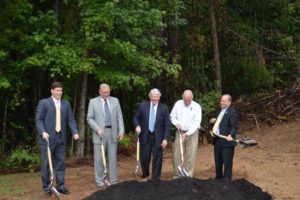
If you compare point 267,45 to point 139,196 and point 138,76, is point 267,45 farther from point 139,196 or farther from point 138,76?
point 139,196

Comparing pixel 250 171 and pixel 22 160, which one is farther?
pixel 22 160

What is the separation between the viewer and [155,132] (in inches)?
396

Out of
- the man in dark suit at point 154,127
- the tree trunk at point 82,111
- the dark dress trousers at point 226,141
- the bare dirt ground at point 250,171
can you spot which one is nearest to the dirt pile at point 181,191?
the dark dress trousers at point 226,141

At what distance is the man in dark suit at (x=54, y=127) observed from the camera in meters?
9.08

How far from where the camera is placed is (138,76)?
12.8 meters

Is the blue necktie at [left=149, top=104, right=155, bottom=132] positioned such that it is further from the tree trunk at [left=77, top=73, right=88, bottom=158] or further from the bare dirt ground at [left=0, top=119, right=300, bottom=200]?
the tree trunk at [left=77, top=73, right=88, bottom=158]

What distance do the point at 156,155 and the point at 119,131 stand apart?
876 mm

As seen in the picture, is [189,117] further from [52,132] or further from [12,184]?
[12,184]

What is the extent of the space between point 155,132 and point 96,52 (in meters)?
3.70

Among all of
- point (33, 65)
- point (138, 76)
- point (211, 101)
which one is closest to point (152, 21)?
point (138, 76)

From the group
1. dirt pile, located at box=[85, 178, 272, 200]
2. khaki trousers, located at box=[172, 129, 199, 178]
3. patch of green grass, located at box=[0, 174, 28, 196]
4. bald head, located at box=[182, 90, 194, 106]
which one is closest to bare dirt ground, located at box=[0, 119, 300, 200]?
patch of green grass, located at box=[0, 174, 28, 196]

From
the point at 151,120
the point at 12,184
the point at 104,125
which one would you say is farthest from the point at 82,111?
the point at 104,125

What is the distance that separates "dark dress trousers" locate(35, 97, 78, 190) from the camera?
9086 millimetres

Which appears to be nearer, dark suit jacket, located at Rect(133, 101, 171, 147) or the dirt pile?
the dirt pile
